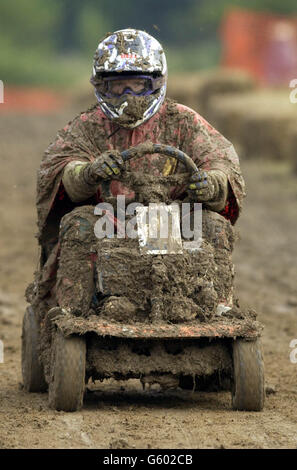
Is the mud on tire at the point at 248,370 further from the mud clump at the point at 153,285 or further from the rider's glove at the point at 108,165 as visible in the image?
the rider's glove at the point at 108,165

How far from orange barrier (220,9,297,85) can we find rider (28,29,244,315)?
27101 mm

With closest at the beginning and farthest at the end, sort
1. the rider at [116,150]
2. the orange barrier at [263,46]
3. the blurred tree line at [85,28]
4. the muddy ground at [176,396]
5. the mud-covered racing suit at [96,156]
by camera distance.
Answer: the muddy ground at [176,396] < the rider at [116,150] < the mud-covered racing suit at [96,156] < the orange barrier at [263,46] < the blurred tree line at [85,28]

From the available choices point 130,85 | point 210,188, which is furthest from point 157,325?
point 130,85

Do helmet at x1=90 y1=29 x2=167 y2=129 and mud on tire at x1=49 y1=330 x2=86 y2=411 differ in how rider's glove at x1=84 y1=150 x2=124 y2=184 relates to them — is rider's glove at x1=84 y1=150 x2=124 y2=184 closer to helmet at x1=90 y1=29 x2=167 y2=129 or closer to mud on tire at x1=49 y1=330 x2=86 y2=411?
helmet at x1=90 y1=29 x2=167 y2=129

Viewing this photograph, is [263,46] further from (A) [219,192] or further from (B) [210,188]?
(B) [210,188]

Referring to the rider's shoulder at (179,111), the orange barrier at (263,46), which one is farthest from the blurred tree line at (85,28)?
the rider's shoulder at (179,111)

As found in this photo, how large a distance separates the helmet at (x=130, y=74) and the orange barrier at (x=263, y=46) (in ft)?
89.1

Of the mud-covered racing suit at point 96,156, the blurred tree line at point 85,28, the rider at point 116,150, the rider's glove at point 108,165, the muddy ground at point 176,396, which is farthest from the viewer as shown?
the blurred tree line at point 85,28

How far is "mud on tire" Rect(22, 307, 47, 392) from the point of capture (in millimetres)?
7895

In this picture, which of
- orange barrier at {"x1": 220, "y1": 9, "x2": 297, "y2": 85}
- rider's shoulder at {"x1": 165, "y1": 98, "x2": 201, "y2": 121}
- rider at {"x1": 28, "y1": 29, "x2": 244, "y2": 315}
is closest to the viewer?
rider at {"x1": 28, "y1": 29, "x2": 244, "y2": 315}

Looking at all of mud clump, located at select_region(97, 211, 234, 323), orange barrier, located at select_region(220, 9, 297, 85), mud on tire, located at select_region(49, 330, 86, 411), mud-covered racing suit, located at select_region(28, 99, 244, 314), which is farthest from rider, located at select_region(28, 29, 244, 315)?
orange barrier, located at select_region(220, 9, 297, 85)

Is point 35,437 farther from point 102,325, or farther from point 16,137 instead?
point 16,137

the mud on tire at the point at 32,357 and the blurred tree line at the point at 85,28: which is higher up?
the blurred tree line at the point at 85,28

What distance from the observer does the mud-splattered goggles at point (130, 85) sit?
7.74m
